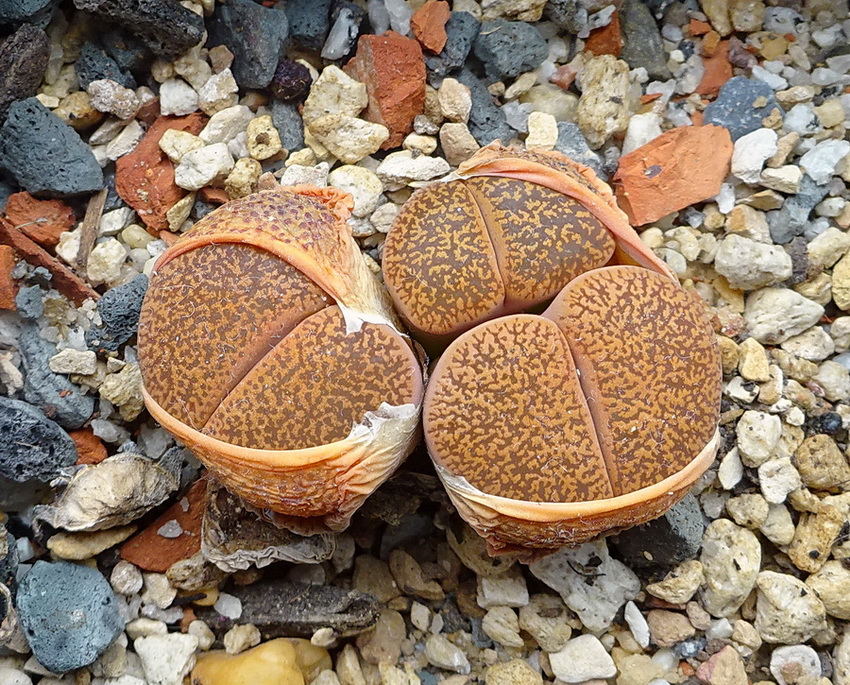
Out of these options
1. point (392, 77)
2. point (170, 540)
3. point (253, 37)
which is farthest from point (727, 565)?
point (253, 37)

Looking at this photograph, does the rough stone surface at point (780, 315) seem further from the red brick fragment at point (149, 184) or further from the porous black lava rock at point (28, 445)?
the porous black lava rock at point (28, 445)

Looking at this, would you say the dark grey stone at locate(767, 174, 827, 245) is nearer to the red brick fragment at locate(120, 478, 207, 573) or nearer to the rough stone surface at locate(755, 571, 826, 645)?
the rough stone surface at locate(755, 571, 826, 645)

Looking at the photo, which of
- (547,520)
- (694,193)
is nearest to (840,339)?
(694,193)

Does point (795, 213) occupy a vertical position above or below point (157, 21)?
below

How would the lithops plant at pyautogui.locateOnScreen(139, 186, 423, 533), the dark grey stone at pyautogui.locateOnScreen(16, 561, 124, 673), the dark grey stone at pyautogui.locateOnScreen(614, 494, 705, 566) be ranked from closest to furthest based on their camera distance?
the lithops plant at pyautogui.locateOnScreen(139, 186, 423, 533), the dark grey stone at pyautogui.locateOnScreen(16, 561, 124, 673), the dark grey stone at pyautogui.locateOnScreen(614, 494, 705, 566)

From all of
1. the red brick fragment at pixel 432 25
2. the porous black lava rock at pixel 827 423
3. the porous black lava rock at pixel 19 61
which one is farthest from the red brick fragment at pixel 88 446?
the porous black lava rock at pixel 827 423

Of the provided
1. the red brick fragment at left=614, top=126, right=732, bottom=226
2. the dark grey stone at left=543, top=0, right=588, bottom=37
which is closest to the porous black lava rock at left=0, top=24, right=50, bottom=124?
the dark grey stone at left=543, top=0, right=588, bottom=37

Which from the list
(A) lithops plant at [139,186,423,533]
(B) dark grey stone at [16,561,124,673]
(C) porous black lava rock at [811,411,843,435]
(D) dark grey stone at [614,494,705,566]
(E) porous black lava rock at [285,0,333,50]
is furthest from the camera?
(E) porous black lava rock at [285,0,333,50]

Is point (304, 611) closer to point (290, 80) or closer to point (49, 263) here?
point (49, 263)

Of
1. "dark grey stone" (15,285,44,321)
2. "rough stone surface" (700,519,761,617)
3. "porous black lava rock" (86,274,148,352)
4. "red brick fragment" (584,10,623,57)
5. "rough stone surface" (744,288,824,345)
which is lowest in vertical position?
"rough stone surface" (700,519,761,617)
